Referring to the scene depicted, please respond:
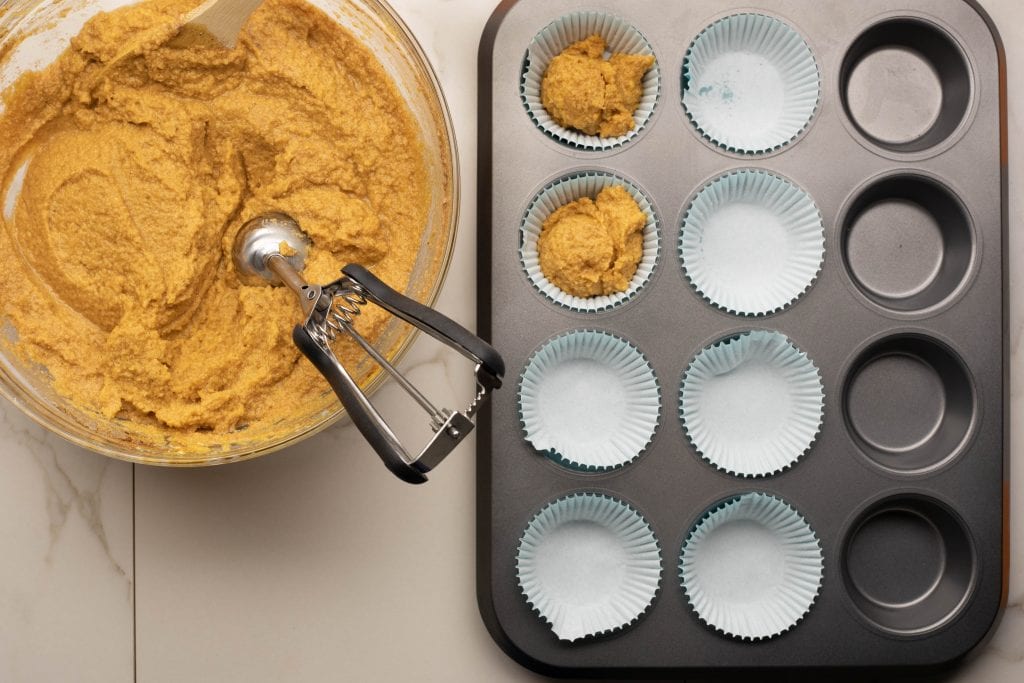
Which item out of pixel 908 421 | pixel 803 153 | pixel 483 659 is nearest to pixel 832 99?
pixel 803 153

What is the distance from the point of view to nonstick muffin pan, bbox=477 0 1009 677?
1399 millimetres

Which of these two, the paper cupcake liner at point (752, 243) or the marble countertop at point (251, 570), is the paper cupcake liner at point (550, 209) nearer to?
the paper cupcake liner at point (752, 243)

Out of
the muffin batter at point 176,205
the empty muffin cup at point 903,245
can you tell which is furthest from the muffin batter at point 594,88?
the empty muffin cup at point 903,245

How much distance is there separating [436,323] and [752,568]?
75cm

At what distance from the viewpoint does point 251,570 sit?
148 centimetres

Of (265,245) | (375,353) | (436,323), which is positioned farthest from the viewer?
(265,245)

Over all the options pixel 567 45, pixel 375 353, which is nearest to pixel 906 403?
pixel 567 45

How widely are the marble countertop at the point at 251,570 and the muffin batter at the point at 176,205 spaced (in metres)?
0.23

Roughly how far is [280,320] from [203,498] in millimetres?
393

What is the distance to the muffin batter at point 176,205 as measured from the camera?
1.24 meters

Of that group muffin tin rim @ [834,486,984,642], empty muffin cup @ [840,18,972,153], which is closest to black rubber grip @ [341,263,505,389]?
muffin tin rim @ [834,486,984,642]

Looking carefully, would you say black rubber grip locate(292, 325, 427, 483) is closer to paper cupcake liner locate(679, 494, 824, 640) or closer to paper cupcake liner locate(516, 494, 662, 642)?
paper cupcake liner locate(516, 494, 662, 642)

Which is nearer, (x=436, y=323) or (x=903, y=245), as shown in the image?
(x=436, y=323)

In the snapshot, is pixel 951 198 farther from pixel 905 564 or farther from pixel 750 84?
pixel 905 564
